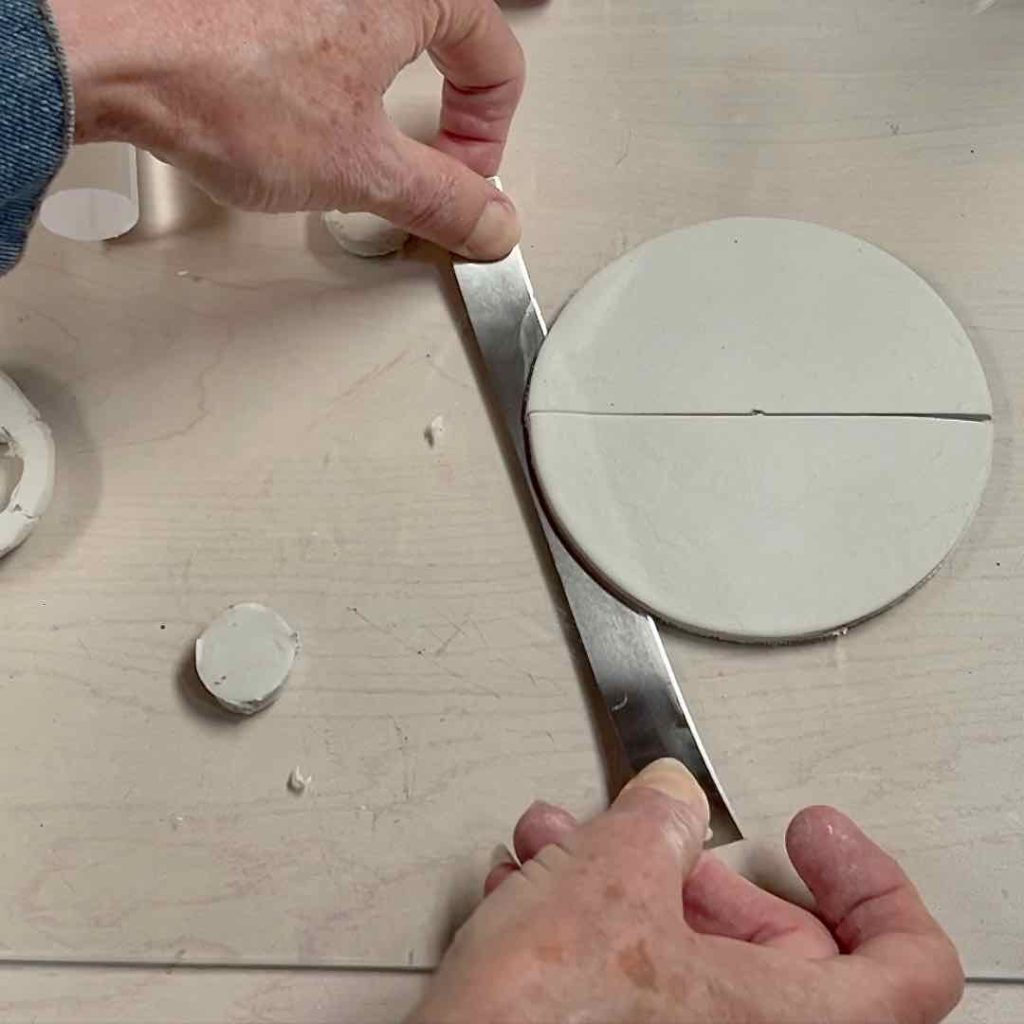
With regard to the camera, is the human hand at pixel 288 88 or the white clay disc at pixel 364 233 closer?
the human hand at pixel 288 88

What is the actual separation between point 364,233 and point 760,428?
0.31m

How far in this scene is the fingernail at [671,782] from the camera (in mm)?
601

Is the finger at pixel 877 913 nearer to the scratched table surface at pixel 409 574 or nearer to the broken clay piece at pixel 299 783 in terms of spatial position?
the scratched table surface at pixel 409 574

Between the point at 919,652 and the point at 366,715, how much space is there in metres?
0.35

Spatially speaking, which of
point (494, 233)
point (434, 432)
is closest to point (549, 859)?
point (434, 432)

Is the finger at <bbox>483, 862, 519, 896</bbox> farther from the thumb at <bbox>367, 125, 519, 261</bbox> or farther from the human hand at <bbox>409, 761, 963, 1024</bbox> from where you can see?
the thumb at <bbox>367, 125, 519, 261</bbox>

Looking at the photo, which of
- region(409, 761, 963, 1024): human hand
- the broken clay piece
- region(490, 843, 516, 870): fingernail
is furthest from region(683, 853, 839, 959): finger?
the broken clay piece

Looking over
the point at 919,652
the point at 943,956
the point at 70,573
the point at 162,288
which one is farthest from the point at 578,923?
the point at 162,288

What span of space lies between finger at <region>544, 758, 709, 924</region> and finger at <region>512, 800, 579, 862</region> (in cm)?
4

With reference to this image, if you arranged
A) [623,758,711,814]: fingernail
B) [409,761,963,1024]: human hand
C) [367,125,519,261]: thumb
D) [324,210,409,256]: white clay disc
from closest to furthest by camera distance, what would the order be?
1. [409,761,963,1024]: human hand
2. [623,758,711,814]: fingernail
3. [367,125,519,261]: thumb
4. [324,210,409,256]: white clay disc

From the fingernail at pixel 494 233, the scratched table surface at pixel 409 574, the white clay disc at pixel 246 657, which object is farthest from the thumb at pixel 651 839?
the fingernail at pixel 494 233

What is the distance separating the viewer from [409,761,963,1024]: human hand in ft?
1.59

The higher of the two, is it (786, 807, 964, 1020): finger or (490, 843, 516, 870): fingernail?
(786, 807, 964, 1020): finger

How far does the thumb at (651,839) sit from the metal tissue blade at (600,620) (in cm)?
7
